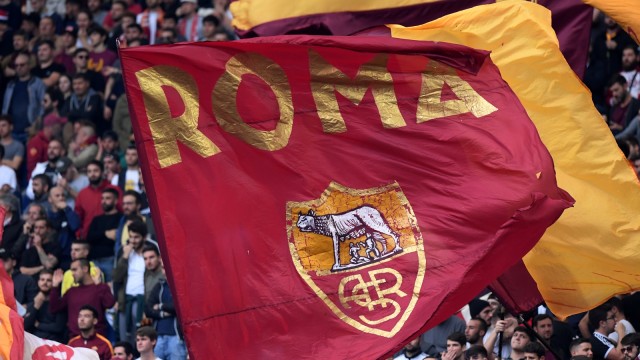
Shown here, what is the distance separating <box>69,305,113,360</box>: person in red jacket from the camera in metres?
15.2

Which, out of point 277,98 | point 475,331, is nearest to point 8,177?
point 475,331

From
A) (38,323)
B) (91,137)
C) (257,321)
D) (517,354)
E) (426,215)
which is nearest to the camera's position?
(257,321)

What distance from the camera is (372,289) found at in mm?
9797

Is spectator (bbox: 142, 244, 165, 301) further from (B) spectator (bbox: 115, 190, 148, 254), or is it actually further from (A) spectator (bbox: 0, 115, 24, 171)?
(A) spectator (bbox: 0, 115, 24, 171)

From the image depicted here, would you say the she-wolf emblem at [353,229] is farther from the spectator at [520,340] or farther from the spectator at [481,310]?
the spectator at [481,310]

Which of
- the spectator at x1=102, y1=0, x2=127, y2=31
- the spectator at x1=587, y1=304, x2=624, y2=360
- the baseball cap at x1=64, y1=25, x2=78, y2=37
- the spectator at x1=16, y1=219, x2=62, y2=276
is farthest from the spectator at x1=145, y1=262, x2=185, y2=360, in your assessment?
the baseball cap at x1=64, y1=25, x2=78, y2=37

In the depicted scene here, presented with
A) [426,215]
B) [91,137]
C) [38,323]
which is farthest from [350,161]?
[91,137]

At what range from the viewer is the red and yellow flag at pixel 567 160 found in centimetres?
1109

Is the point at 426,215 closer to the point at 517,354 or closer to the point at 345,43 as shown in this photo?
the point at 345,43

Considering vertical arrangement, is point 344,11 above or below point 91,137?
above

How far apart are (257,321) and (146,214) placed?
27.0 feet

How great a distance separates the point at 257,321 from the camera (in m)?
9.56

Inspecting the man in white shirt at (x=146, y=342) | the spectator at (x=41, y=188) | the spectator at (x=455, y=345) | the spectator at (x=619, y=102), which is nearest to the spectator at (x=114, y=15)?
the spectator at (x=41, y=188)

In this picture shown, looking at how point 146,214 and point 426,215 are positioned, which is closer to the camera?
point 426,215
